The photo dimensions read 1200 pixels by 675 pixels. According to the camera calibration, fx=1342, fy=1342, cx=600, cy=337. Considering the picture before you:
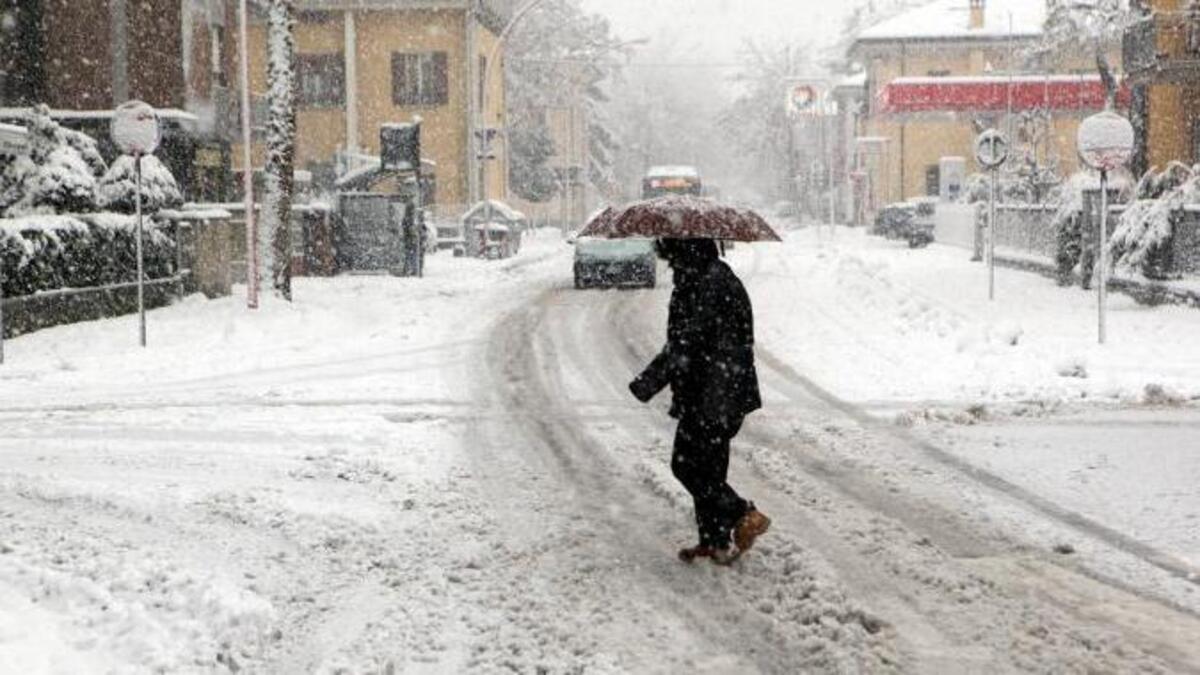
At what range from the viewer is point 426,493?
820 cm

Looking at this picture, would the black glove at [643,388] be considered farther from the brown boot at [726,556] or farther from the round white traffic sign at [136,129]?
the round white traffic sign at [136,129]

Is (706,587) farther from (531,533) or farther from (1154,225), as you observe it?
(1154,225)

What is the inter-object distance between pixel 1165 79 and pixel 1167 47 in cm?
68

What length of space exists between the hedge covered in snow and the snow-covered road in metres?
2.90

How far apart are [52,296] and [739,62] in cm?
9176

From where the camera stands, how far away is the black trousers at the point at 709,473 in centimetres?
645

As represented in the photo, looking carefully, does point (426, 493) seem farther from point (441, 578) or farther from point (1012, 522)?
point (1012, 522)

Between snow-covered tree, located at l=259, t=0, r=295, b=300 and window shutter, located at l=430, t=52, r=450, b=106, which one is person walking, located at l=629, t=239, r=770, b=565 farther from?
window shutter, located at l=430, t=52, r=450, b=106

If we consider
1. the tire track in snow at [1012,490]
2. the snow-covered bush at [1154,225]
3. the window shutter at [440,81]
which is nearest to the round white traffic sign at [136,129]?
the tire track in snow at [1012,490]

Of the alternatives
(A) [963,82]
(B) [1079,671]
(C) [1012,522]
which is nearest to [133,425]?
(C) [1012,522]

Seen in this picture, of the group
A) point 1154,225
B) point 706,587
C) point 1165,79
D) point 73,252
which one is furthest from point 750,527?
point 1165,79

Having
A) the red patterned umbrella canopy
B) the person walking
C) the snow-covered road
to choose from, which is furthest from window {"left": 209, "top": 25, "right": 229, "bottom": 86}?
the person walking

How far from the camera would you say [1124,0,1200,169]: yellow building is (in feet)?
92.4

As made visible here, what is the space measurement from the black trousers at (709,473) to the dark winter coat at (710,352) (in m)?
0.07
